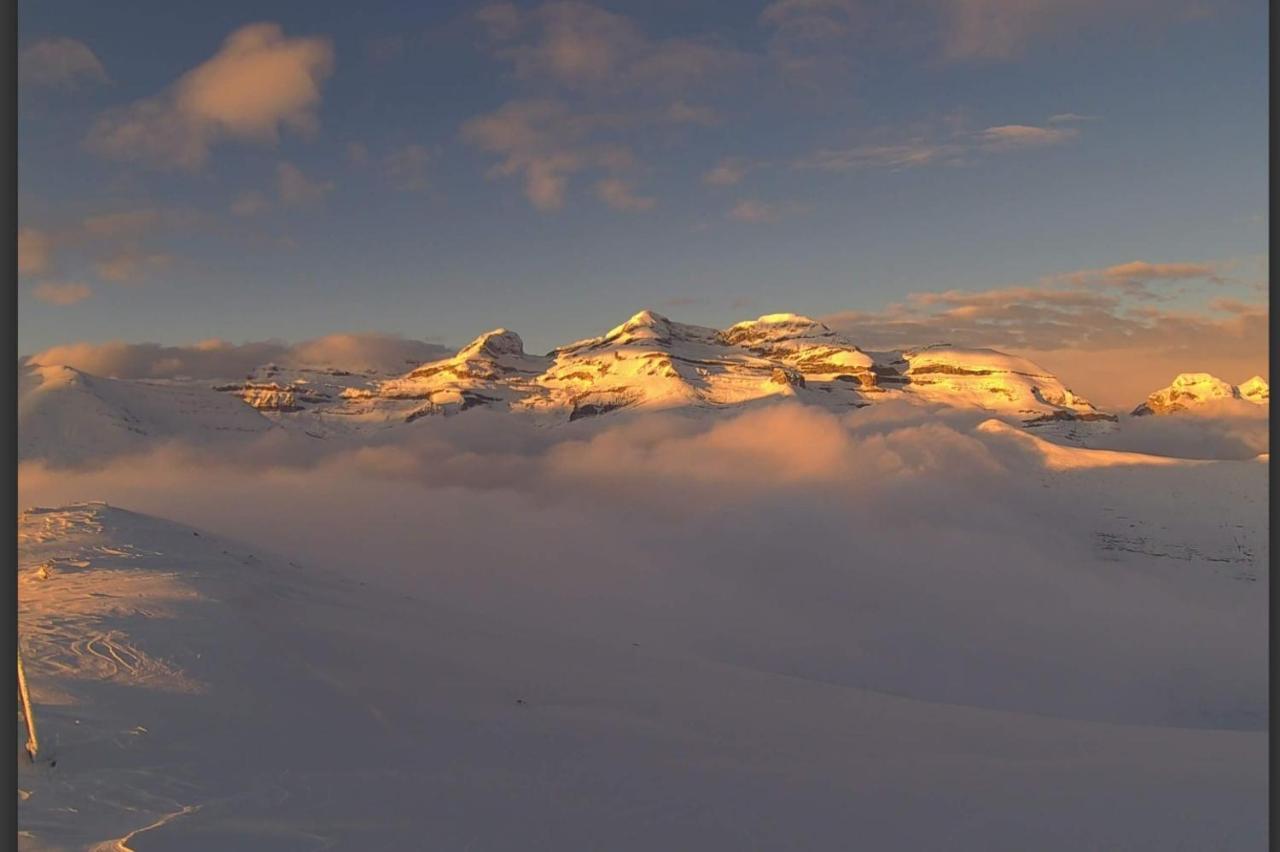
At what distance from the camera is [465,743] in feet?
40.4

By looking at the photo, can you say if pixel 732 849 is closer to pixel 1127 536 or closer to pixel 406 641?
pixel 406 641

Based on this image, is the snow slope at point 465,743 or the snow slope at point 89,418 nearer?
the snow slope at point 465,743

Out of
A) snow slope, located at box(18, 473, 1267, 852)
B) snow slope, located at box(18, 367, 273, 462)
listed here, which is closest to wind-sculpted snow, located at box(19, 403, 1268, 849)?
snow slope, located at box(18, 473, 1267, 852)

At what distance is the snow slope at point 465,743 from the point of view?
9336 mm

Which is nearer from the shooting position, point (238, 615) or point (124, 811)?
point (124, 811)

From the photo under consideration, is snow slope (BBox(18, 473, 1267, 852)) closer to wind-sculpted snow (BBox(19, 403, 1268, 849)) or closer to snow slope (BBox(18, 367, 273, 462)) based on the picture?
wind-sculpted snow (BBox(19, 403, 1268, 849))

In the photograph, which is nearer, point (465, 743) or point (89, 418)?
point (465, 743)

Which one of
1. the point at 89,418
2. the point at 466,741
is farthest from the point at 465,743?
the point at 89,418

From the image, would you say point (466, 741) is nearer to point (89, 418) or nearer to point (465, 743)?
point (465, 743)

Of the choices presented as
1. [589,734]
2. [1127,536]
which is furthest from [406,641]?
[1127,536]

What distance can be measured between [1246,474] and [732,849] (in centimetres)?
17537

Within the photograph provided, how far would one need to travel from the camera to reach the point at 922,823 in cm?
1054

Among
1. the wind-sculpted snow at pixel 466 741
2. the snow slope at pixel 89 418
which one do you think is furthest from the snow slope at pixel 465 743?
the snow slope at pixel 89 418

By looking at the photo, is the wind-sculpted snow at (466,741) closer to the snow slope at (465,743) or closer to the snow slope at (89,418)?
the snow slope at (465,743)
